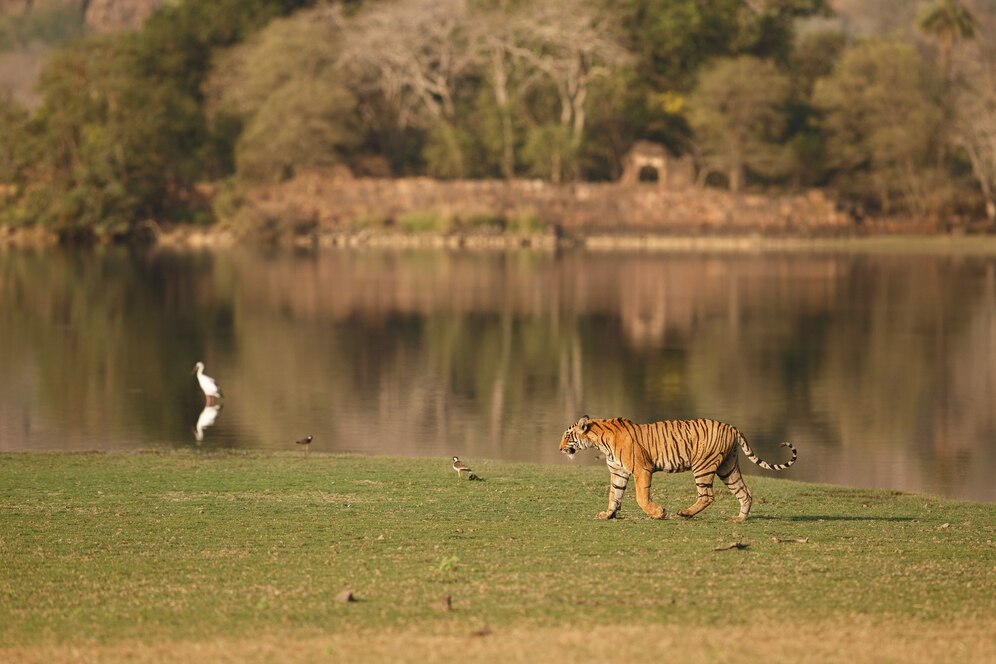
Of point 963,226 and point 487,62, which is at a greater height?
point 487,62

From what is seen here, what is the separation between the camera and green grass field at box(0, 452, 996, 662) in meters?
10.0

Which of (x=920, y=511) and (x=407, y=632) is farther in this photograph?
(x=920, y=511)

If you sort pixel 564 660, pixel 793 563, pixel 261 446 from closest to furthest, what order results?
pixel 564 660
pixel 793 563
pixel 261 446

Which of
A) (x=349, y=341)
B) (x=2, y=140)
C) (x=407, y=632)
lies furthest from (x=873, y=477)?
(x=2, y=140)

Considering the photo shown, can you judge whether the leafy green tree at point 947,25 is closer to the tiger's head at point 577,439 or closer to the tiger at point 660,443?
the tiger at point 660,443

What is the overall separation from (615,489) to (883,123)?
79824 millimetres

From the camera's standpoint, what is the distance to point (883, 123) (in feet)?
295

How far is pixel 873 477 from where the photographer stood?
2172 centimetres

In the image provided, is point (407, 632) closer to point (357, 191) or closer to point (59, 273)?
point (59, 273)

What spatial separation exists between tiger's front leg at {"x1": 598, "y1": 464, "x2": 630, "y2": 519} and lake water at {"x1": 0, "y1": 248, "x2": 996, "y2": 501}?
7.75 m

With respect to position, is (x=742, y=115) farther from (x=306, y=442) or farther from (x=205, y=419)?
(x=306, y=442)

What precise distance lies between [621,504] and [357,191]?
81.3 m

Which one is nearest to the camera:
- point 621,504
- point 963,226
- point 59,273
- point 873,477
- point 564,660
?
point 564,660

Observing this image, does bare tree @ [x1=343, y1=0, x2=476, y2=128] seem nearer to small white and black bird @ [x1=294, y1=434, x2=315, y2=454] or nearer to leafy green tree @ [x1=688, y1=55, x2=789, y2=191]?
leafy green tree @ [x1=688, y1=55, x2=789, y2=191]
